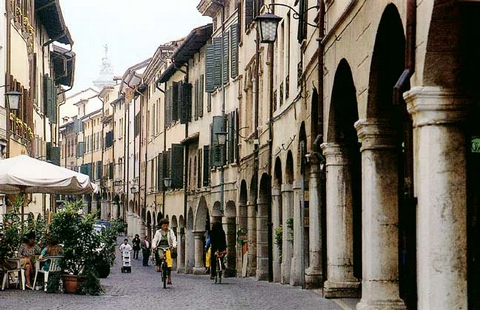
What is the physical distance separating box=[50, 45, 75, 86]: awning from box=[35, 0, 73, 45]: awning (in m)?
3.49

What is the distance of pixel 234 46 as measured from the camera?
3716 cm

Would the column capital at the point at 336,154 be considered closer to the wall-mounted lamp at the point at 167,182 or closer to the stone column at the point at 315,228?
the stone column at the point at 315,228

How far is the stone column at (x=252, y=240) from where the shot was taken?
32.1m

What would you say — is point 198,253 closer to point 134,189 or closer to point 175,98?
point 175,98

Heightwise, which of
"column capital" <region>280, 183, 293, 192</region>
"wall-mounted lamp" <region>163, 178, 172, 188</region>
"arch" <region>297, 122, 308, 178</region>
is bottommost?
"column capital" <region>280, 183, 293, 192</region>

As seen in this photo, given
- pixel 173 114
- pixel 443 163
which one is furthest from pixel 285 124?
pixel 173 114

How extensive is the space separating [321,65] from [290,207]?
689cm

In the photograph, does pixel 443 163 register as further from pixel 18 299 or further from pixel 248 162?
pixel 248 162

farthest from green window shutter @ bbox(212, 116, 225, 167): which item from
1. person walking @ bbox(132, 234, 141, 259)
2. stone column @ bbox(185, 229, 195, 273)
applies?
person walking @ bbox(132, 234, 141, 259)

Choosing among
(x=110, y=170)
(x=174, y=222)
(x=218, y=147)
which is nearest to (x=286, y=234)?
(x=218, y=147)

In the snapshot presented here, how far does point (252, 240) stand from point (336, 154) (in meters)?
15.1

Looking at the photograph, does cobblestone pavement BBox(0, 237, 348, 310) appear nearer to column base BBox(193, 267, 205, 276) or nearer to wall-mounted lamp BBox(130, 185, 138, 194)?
column base BBox(193, 267, 205, 276)

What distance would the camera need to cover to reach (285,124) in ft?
84.9

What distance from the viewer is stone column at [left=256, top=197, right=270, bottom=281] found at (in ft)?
97.7
